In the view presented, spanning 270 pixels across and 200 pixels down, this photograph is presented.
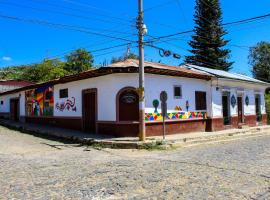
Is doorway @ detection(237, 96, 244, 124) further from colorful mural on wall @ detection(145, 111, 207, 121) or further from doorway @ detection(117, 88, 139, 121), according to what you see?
doorway @ detection(117, 88, 139, 121)

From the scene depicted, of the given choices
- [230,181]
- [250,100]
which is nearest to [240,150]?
[230,181]

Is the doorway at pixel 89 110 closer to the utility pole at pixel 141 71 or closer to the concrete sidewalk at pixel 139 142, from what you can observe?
the concrete sidewalk at pixel 139 142

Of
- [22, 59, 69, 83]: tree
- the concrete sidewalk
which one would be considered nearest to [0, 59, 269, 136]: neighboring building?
the concrete sidewalk

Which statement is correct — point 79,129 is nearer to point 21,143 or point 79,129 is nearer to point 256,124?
point 21,143

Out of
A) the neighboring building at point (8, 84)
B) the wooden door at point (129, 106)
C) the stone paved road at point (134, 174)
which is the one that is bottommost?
the stone paved road at point (134, 174)

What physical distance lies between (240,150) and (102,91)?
7392 millimetres

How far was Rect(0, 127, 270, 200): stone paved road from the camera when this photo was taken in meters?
6.72

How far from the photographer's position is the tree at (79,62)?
51906mm

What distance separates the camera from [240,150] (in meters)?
12.9

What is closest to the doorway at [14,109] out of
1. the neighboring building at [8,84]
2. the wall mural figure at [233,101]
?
the neighboring building at [8,84]

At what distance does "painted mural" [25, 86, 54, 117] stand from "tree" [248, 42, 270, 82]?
36.1 m

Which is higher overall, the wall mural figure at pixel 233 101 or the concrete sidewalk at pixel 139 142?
the wall mural figure at pixel 233 101

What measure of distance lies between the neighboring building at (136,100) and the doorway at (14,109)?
3713 mm

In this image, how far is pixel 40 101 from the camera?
23.6 meters
